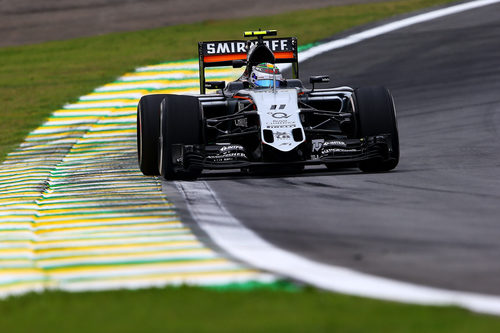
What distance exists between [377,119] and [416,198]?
2.59 metres

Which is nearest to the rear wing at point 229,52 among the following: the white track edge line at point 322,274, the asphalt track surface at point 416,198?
the asphalt track surface at point 416,198

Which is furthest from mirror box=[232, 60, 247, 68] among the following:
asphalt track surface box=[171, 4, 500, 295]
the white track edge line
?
the white track edge line

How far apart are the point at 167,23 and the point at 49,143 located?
14.0 meters

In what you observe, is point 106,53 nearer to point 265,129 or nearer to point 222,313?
point 265,129

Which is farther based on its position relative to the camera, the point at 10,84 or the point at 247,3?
the point at 247,3

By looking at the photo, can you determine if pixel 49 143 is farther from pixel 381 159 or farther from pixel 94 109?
pixel 381 159

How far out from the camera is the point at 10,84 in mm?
23891

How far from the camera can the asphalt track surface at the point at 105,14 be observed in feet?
101

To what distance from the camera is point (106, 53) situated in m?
27.2

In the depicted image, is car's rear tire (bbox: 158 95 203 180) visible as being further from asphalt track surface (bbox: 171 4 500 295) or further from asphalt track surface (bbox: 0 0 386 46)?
asphalt track surface (bbox: 0 0 386 46)

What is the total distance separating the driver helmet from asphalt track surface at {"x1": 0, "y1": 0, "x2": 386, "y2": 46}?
1812cm

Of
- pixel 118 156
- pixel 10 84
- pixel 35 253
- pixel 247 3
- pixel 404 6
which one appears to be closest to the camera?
pixel 35 253

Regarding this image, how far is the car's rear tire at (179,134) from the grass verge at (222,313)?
5629 mm

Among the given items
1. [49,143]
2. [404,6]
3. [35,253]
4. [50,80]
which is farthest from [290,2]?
[35,253]
